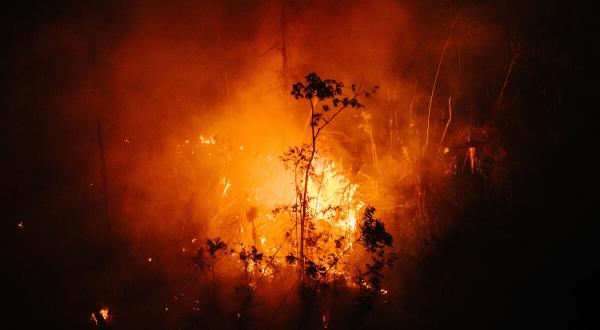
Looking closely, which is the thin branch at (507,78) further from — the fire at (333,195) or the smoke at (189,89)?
the fire at (333,195)

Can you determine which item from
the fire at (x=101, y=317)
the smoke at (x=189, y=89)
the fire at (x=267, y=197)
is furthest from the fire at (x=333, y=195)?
the fire at (x=101, y=317)

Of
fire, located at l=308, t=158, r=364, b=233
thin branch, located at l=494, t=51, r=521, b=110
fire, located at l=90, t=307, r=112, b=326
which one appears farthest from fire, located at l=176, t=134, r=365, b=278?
thin branch, located at l=494, t=51, r=521, b=110

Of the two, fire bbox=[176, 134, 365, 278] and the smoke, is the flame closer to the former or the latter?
fire bbox=[176, 134, 365, 278]

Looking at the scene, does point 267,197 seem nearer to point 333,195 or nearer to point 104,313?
point 333,195

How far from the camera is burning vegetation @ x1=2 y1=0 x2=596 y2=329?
8602 millimetres

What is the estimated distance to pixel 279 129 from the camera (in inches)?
380

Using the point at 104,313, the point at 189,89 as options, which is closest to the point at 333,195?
the point at 189,89

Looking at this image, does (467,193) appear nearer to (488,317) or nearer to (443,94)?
(443,94)

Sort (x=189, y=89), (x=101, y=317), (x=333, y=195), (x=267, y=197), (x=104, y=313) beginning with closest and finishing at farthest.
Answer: (x=101, y=317) → (x=104, y=313) → (x=333, y=195) → (x=267, y=197) → (x=189, y=89)

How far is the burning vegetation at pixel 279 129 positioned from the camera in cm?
860

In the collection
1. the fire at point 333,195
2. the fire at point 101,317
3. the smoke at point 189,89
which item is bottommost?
the fire at point 101,317

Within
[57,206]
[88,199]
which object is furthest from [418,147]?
[57,206]

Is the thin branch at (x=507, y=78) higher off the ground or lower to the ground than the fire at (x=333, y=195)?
higher

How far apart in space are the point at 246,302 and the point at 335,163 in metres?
4.03
